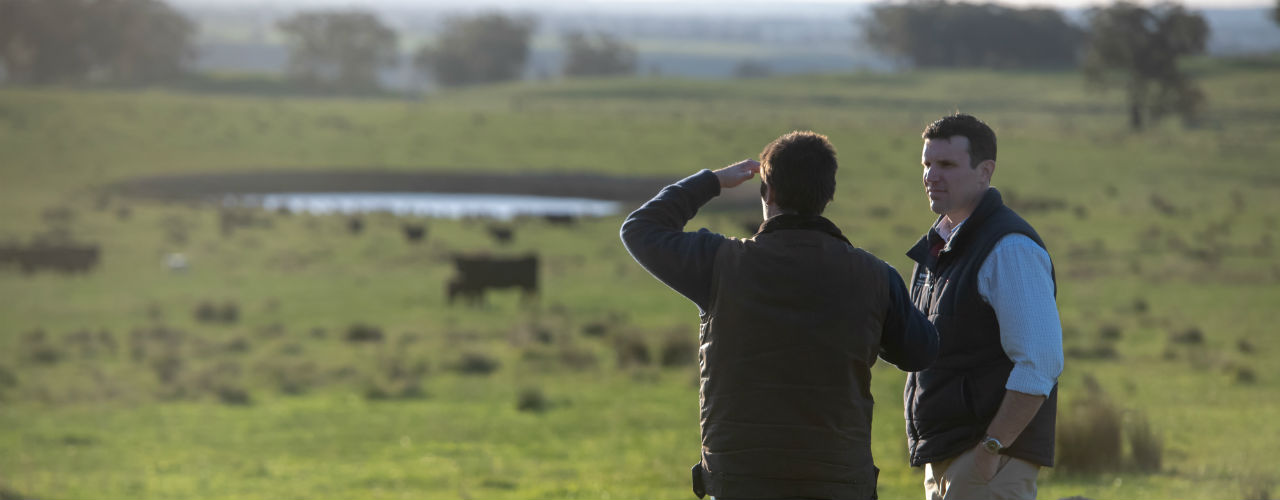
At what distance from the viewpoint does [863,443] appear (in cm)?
404

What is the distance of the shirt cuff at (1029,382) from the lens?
4.18 meters

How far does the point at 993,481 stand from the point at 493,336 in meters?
20.5

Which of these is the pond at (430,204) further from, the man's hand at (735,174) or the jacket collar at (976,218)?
the man's hand at (735,174)

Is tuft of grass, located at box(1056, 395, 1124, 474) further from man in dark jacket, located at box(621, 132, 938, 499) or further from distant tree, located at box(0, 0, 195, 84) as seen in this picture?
distant tree, located at box(0, 0, 195, 84)

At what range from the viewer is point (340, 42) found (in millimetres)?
145625

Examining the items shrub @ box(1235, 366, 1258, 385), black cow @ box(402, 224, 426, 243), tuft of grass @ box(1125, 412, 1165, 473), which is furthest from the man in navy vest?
black cow @ box(402, 224, 426, 243)

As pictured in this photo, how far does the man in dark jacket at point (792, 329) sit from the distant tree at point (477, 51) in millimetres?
151070

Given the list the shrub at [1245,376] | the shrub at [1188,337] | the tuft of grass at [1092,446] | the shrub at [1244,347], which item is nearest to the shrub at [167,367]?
the tuft of grass at [1092,446]

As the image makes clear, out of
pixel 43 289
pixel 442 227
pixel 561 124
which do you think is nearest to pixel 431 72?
pixel 561 124

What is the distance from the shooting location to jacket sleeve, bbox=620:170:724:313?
13.0 feet

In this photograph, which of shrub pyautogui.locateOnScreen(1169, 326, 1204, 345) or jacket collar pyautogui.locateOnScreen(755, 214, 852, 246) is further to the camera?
shrub pyautogui.locateOnScreen(1169, 326, 1204, 345)

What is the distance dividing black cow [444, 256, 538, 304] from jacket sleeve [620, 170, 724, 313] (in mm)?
24041

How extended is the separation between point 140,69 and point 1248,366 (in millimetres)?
131627

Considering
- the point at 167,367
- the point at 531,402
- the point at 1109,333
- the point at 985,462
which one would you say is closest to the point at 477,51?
the point at 167,367
